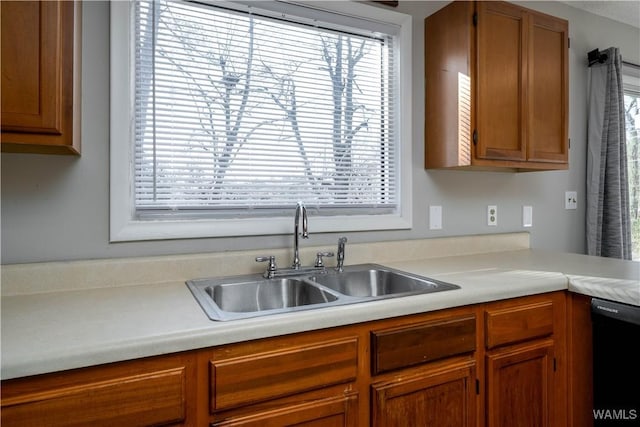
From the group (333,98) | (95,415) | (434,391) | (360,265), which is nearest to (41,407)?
(95,415)

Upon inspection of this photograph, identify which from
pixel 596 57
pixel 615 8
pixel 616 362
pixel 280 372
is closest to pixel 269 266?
pixel 280 372

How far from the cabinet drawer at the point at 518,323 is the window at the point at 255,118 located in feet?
2.29

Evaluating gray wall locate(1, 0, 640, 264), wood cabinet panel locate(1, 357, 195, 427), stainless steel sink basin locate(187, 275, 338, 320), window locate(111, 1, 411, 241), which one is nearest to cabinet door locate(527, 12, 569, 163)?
gray wall locate(1, 0, 640, 264)

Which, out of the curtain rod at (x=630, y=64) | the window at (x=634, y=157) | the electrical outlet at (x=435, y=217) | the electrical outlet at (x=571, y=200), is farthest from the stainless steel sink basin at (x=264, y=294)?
the curtain rod at (x=630, y=64)

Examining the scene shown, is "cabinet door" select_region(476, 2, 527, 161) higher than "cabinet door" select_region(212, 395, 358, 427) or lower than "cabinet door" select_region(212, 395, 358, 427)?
higher

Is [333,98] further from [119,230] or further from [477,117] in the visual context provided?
[119,230]

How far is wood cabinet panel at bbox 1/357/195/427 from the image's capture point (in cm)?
78

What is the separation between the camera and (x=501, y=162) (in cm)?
184

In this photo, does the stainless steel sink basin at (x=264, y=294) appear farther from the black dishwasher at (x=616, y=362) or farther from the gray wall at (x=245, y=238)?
the black dishwasher at (x=616, y=362)

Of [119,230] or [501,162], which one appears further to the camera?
[501,162]

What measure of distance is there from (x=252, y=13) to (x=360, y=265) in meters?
1.23

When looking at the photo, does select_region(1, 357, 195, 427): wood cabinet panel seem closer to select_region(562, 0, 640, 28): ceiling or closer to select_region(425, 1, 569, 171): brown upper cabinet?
select_region(425, 1, 569, 171): brown upper cabinet

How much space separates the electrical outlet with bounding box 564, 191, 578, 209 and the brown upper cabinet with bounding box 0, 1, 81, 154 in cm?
275

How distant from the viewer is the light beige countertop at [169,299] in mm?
848
